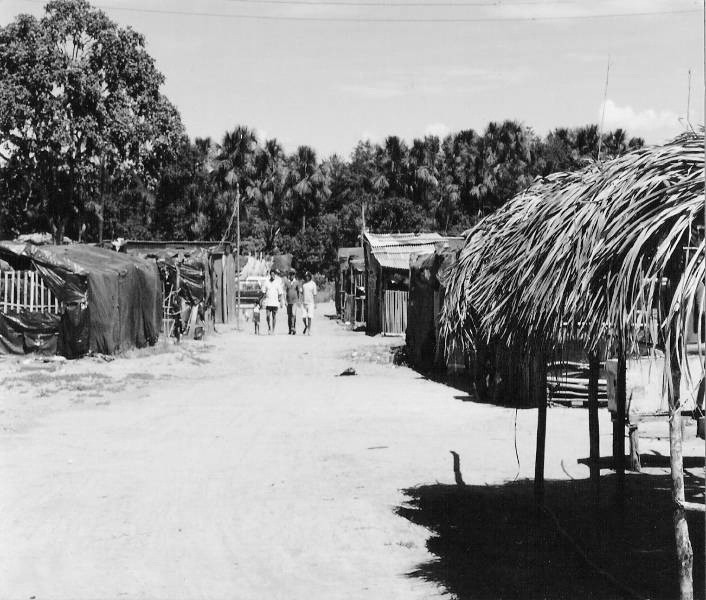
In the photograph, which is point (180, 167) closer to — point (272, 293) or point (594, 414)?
point (272, 293)

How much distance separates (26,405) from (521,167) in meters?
46.0

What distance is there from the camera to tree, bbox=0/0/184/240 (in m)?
32.3

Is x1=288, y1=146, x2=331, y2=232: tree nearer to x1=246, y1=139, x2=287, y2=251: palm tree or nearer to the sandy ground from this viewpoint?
x1=246, y1=139, x2=287, y2=251: palm tree

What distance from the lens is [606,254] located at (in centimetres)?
540

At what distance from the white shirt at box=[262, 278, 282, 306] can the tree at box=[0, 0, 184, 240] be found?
26.3 feet

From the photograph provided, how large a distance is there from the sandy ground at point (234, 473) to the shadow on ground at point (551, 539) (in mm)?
241

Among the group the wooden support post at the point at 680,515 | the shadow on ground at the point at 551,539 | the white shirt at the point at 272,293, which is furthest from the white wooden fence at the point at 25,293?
the wooden support post at the point at 680,515

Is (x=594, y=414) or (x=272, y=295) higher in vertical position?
(x=272, y=295)

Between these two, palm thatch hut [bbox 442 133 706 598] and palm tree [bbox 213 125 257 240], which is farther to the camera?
palm tree [bbox 213 125 257 240]

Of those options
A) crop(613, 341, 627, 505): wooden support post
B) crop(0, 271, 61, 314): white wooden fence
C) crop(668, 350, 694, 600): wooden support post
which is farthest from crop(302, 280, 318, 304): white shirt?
crop(668, 350, 694, 600): wooden support post

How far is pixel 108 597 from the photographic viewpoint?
6.32 m

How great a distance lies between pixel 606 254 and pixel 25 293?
55.2 feet

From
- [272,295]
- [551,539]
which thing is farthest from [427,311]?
[551,539]

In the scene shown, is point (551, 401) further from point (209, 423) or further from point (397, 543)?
point (397, 543)
